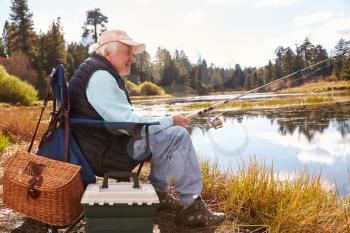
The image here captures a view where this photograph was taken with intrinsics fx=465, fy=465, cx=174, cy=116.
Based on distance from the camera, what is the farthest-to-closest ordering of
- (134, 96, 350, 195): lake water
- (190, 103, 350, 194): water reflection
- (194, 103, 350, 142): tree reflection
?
1. (194, 103, 350, 142): tree reflection
2. (190, 103, 350, 194): water reflection
3. (134, 96, 350, 195): lake water

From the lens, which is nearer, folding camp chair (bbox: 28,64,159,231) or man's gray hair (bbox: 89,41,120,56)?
folding camp chair (bbox: 28,64,159,231)

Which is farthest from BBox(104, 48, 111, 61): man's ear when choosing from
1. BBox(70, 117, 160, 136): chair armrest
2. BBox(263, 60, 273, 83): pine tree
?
BBox(263, 60, 273, 83): pine tree

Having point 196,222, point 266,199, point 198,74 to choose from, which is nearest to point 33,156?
point 196,222

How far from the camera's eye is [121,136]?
284cm

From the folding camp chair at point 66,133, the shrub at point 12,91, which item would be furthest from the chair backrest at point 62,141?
the shrub at point 12,91

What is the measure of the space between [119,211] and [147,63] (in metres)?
72.2

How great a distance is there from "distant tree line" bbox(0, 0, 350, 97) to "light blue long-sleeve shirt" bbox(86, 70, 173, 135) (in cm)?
256

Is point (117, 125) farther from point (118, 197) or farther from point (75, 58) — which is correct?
point (75, 58)

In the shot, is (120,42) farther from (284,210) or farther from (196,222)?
(284,210)

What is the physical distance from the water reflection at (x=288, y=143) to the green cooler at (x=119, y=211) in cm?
360

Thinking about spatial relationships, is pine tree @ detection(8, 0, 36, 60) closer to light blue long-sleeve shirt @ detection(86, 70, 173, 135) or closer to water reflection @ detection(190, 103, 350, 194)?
water reflection @ detection(190, 103, 350, 194)

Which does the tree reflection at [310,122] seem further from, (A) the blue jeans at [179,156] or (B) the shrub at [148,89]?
(B) the shrub at [148,89]

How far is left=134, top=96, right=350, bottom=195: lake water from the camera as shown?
7.35 metres

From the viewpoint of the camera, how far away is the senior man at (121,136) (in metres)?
2.72
